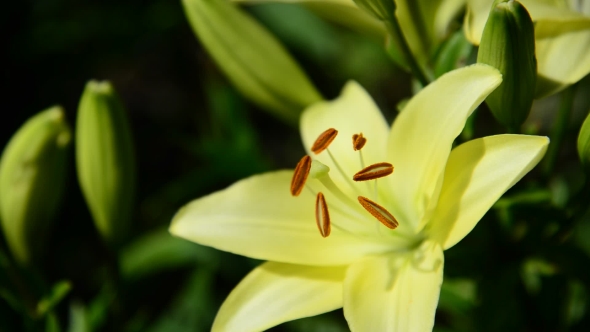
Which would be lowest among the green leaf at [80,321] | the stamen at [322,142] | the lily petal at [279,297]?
the green leaf at [80,321]

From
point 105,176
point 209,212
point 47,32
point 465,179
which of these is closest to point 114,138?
point 105,176

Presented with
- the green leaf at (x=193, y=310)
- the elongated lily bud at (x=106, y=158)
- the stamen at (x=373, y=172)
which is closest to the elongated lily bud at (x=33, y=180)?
the elongated lily bud at (x=106, y=158)

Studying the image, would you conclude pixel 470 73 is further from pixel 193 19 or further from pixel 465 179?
pixel 193 19

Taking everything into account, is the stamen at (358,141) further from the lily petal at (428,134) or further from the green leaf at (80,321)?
the green leaf at (80,321)

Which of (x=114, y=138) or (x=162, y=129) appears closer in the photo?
(x=114, y=138)

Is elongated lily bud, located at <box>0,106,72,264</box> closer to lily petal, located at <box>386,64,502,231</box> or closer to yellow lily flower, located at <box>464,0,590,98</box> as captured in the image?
lily petal, located at <box>386,64,502,231</box>

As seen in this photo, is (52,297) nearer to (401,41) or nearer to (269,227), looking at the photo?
(269,227)
